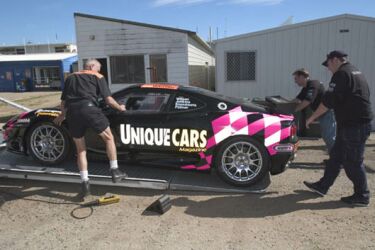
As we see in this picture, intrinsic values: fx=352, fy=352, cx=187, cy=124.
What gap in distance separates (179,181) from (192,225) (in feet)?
3.76

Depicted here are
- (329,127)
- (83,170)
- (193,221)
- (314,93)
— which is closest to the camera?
(193,221)

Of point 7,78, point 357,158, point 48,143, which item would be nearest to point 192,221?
point 357,158

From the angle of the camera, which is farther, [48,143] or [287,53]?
[287,53]

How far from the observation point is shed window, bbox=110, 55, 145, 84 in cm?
1245

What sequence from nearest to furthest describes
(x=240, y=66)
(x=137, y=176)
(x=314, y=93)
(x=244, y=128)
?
(x=244, y=128), (x=137, y=176), (x=314, y=93), (x=240, y=66)

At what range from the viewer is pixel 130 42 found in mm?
12258

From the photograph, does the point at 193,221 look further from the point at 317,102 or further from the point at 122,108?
the point at 317,102

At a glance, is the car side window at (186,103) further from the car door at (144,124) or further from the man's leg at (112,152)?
the man's leg at (112,152)

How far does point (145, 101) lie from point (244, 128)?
1.48 meters

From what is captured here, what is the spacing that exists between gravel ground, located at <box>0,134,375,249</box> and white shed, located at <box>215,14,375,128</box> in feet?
18.3

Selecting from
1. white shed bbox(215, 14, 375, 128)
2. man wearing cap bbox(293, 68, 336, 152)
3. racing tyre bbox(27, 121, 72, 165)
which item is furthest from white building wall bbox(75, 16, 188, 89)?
racing tyre bbox(27, 121, 72, 165)

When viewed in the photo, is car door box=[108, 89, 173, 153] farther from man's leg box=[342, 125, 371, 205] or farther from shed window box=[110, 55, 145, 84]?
shed window box=[110, 55, 145, 84]

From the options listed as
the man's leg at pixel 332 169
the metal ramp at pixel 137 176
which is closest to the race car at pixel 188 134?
the metal ramp at pixel 137 176

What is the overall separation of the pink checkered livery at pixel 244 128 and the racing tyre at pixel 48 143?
203cm
